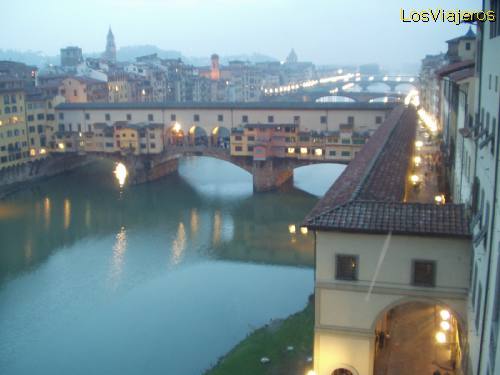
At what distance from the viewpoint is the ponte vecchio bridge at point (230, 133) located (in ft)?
106

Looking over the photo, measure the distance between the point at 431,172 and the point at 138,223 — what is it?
13.0m

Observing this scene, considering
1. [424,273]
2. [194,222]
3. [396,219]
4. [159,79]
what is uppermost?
[159,79]

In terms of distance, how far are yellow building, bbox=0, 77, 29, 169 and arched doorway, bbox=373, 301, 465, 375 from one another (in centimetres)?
2730

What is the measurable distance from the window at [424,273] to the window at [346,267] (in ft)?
3.14

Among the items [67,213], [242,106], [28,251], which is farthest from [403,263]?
[242,106]

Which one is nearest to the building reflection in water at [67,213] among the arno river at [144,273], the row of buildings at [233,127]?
the arno river at [144,273]

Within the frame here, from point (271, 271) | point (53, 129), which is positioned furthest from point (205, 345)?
point (53, 129)

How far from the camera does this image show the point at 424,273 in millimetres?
9820

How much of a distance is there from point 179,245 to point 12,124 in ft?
56.3

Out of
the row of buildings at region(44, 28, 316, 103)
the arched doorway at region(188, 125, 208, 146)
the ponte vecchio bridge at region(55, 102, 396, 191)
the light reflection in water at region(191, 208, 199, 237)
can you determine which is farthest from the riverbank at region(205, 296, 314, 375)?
the row of buildings at region(44, 28, 316, 103)

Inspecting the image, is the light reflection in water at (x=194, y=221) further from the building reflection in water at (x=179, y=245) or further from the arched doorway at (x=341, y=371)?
the arched doorway at (x=341, y=371)

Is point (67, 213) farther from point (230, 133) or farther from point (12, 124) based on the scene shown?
point (230, 133)

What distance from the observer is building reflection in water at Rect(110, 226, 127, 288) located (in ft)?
66.1

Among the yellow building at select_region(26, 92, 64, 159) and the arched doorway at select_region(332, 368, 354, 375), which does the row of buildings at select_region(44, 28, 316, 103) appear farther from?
the arched doorway at select_region(332, 368, 354, 375)
